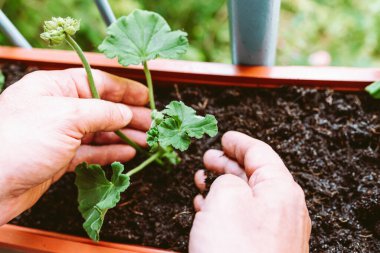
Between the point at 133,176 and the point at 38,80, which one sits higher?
the point at 38,80

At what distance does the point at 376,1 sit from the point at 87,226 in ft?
5.31

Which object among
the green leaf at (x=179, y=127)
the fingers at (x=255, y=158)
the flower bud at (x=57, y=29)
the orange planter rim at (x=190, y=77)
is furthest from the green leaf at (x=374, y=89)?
the flower bud at (x=57, y=29)

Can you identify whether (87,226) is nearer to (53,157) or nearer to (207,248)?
(53,157)

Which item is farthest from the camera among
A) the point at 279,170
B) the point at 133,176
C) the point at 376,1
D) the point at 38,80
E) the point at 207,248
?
the point at 376,1

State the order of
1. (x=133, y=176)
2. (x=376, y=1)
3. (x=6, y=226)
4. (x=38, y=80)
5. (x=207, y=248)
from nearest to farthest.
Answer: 1. (x=207, y=248)
2. (x=38, y=80)
3. (x=6, y=226)
4. (x=133, y=176)
5. (x=376, y=1)

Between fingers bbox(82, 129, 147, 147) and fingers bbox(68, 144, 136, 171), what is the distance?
0.04 m

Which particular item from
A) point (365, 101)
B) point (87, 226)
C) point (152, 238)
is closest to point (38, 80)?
point (87, 226)

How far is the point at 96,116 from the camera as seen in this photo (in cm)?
110

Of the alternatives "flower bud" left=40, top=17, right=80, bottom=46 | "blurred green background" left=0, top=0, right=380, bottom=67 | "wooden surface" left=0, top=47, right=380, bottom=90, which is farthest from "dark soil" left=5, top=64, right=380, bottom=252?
"blurred green background" left=0, top=0, right=380, bottom=67

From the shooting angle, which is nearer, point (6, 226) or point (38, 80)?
point (38, 80)

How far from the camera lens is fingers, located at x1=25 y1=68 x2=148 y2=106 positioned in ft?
3.84

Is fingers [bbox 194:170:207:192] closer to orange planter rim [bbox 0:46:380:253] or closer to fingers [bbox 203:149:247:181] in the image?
fingers [bbox 203:149:247:181]

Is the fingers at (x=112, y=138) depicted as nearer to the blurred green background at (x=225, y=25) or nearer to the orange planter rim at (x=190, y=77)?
the orange planter rim at (x=190, y=77)

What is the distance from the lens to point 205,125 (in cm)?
112
